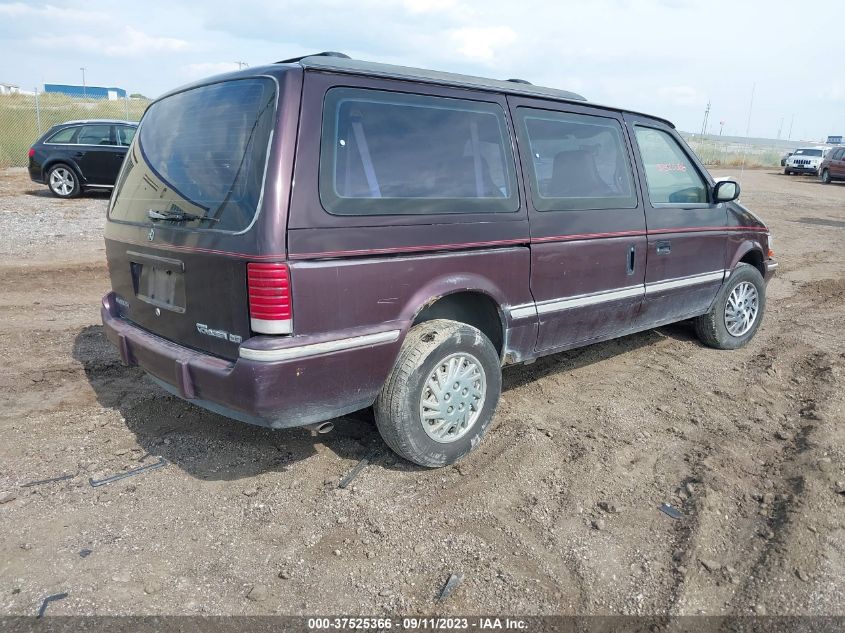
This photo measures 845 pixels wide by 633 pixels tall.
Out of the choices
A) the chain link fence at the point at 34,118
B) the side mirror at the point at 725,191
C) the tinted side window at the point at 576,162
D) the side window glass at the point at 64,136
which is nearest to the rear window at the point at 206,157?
the tinted side window at the point at 576,162

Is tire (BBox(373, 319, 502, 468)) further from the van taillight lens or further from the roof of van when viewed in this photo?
the roof of van

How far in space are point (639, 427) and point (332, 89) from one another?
2.71 meters

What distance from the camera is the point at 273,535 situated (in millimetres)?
2873

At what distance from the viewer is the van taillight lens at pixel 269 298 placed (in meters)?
2.69

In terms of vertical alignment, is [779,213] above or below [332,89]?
below

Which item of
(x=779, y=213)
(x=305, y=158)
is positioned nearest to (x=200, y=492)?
(x=305, y=158)

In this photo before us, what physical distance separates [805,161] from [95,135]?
1265 inches

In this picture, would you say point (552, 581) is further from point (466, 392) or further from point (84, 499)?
point (84, 499)

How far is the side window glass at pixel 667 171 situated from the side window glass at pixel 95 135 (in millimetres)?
11907

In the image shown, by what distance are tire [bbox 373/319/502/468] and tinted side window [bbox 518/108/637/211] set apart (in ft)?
3.21

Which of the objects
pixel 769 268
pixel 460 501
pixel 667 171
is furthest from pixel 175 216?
pixel 769 268

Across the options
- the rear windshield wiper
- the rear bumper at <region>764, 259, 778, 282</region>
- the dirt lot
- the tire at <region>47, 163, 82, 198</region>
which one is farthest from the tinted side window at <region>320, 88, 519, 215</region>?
the tire at <region>47, 163, 82, 198</region>

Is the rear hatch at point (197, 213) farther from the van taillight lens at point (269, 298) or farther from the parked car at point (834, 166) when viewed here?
the parked car at point (834, 166)

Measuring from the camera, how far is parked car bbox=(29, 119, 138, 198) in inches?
511
